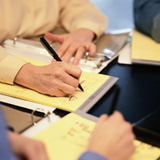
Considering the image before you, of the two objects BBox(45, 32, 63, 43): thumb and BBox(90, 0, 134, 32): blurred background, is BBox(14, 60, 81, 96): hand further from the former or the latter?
BBox(90, 0, 134, 32): blurred background

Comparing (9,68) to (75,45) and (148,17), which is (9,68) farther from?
(148,17)

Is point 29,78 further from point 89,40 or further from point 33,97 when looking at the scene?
point 89,40

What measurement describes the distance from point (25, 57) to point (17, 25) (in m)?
0.16

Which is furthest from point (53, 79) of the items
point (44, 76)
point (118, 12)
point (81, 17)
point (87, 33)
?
point (118, 12)

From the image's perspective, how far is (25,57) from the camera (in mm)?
964

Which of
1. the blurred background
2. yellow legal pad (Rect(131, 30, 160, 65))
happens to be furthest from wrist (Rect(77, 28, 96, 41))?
the blurred background

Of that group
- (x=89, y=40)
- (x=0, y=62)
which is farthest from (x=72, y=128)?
(x=89, y=40)

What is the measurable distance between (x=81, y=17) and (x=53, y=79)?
1.67 ft

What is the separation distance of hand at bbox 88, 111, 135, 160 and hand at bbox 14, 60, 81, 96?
23 centimetres

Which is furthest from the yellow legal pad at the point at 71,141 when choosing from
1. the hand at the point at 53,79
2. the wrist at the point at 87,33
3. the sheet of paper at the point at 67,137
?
the wrist at the point at 87,33

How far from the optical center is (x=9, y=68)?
2.70 ft

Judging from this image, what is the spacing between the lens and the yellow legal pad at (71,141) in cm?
55

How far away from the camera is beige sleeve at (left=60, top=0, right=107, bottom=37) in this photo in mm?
1165

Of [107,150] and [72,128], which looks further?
[72,128]
